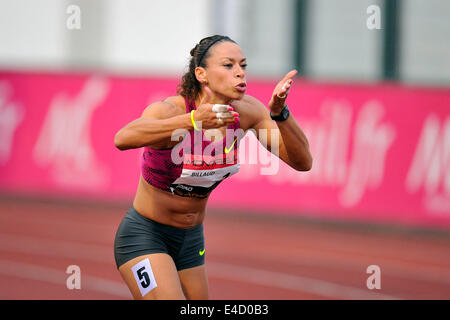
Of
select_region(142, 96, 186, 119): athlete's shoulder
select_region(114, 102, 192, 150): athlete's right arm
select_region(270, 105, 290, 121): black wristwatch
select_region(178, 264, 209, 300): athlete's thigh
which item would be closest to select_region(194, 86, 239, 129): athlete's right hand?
select_region(114, 102, 192, 150): athlete's right arm

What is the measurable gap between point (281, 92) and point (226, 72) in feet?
1.20

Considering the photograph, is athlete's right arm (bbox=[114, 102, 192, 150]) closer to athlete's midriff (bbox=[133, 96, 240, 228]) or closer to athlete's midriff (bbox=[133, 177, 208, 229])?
athlete's midriff (bbox=[133, 96, 240, 228])

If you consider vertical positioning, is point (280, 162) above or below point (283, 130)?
below

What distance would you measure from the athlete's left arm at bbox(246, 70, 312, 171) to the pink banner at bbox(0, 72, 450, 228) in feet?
16.3

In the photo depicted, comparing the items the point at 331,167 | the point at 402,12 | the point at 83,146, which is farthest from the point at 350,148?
the point at 83,146

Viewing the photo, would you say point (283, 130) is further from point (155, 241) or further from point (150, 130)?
point (155, 241)

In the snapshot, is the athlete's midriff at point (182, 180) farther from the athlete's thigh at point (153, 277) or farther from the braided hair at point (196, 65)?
the athlete's thigh at point (153, 277)

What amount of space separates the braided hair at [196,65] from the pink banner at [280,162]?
5160mm

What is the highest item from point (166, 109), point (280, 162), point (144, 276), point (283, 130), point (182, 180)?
point (166, 109)

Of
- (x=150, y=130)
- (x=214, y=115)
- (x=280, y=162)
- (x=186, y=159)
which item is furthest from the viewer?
(x=280, y=162)

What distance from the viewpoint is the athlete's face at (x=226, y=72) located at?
5016 mm

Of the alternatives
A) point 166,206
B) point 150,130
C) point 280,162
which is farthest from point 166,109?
point 280,162

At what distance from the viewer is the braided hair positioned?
521 cm

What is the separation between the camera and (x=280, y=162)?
12750mm
